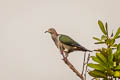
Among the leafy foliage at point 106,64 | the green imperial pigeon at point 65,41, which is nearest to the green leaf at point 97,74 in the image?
the leafy foliage at point 106,64

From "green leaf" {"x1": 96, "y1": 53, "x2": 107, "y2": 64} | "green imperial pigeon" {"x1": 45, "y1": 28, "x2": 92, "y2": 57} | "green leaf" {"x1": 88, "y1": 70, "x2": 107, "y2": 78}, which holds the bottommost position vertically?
"green leaf" {"x1": 88, "y1": 70, "x2": 107, "y2": 78}

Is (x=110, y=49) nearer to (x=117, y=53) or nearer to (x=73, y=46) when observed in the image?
(x=117, y=53)

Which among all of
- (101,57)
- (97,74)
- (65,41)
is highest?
(65,41)

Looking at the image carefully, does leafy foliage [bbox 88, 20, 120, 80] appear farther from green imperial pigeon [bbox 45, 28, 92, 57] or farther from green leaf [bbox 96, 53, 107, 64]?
green imperial pigeon [bbox 45, 28, 92, 57]

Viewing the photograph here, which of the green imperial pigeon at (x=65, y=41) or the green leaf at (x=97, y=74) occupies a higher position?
the green imperial pigeon at (x=65, y=41)

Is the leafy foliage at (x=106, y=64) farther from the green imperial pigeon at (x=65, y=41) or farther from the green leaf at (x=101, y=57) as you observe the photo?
the green imperial pigeon at (x=65, y=41)

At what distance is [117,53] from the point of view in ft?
8.75

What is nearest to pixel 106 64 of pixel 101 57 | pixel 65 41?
pixel 101 57

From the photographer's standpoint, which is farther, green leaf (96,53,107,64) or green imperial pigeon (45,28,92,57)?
green imperial pigeon (45,28,92,57)

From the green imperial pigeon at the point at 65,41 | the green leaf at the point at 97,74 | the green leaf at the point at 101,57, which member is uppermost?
the green imperial pigeon at the point at 65,41

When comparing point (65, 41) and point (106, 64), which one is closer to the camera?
point (106, 64)

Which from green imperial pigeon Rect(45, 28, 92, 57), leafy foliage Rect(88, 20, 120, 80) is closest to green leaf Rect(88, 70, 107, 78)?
leafy foliage Rect(88, 20, 120, 80)

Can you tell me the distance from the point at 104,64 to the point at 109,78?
0.53 feet

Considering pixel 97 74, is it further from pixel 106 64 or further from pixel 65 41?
pixel 65 41
